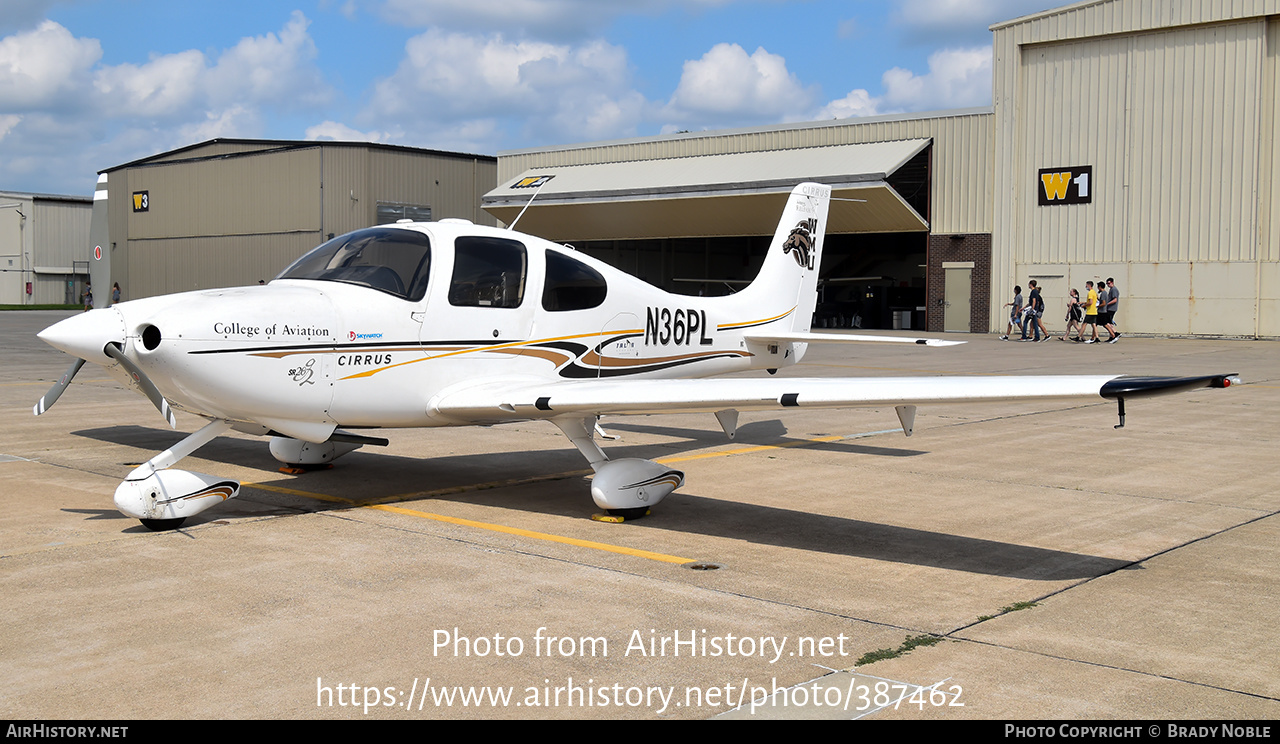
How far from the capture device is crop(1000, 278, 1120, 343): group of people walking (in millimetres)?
28203

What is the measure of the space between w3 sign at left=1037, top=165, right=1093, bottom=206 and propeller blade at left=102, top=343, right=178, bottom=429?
97.9ft

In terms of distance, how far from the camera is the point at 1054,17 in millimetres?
31266

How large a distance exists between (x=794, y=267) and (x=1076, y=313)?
21814 millimetres

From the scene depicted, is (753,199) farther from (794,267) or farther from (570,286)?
(570,286)

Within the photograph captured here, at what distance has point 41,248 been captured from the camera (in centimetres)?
7044

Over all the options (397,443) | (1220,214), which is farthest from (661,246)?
(397,443)

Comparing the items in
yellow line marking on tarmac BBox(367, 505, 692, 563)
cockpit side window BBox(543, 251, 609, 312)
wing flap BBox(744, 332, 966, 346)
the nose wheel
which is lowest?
yellow line marking on tarmac BBox(367, 505, 692, 563)

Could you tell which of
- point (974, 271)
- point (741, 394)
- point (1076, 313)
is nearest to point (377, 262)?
point (741, 394)

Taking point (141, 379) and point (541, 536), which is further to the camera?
point (541, 536)

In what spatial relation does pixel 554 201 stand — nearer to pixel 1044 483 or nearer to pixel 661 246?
pixel 661 246

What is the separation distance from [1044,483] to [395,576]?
5.37 metres

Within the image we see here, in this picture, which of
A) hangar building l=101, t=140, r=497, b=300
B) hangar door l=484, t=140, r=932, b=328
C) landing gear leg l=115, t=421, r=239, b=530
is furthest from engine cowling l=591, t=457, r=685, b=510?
hangar building l=101, t=140, r=497, b=300

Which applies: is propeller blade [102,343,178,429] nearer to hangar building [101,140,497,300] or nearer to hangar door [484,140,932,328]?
hangar door [484,140,932,328]
